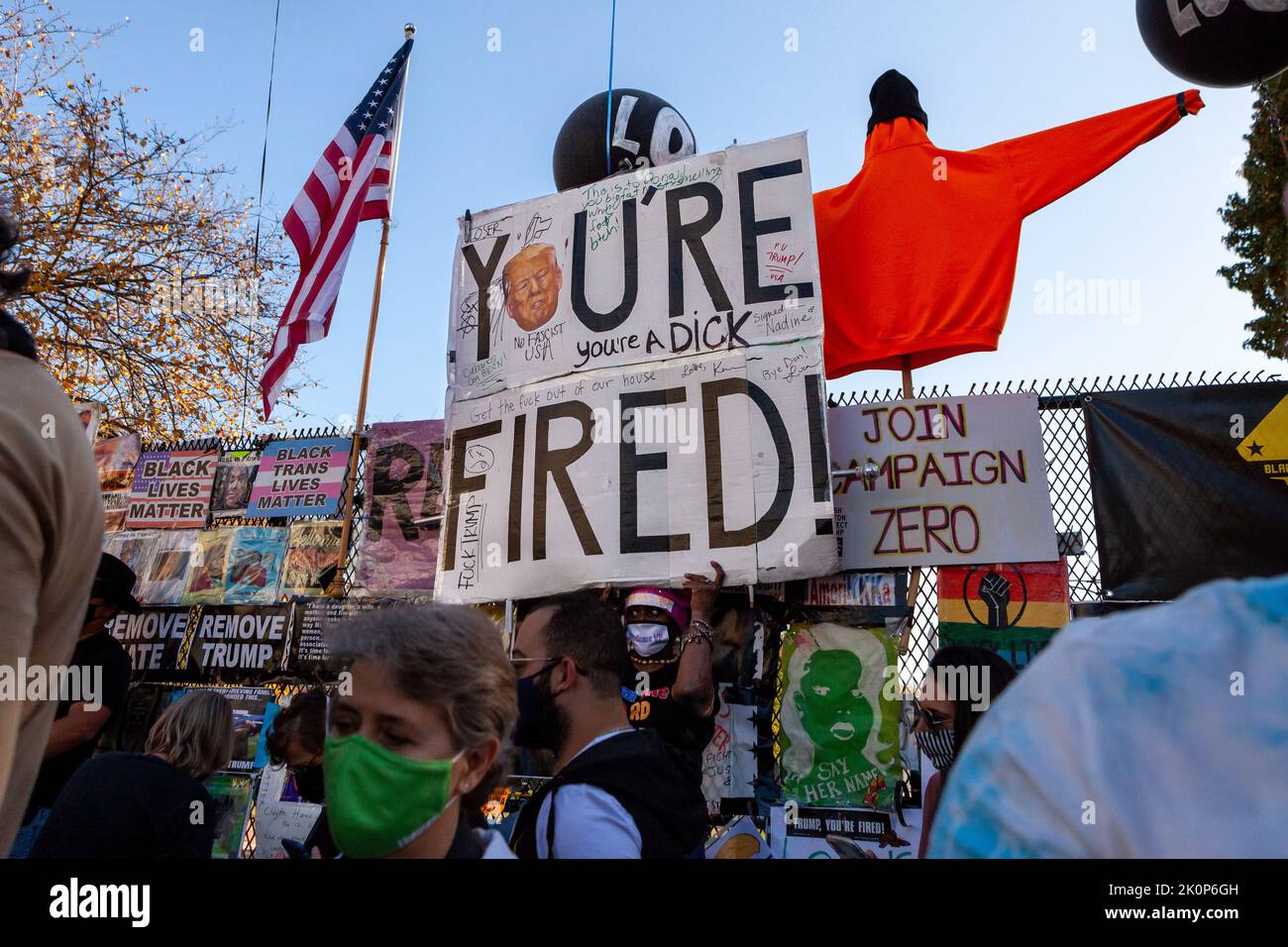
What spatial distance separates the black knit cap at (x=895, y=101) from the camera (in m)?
6.72

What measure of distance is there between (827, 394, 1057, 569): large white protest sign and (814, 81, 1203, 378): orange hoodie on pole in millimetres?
550

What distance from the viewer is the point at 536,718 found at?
3.29 m

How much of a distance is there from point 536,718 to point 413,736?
1067 millimetres

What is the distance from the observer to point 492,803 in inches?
227

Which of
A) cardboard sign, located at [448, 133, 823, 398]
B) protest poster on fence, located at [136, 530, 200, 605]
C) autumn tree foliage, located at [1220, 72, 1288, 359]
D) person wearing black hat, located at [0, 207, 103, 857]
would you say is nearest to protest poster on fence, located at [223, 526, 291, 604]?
protest poster on fence, located at [136, 530, 200, 605]

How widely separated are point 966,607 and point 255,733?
17.0 ft

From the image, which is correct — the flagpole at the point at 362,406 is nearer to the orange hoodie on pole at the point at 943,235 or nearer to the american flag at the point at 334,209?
the american flag at the point at 334,209

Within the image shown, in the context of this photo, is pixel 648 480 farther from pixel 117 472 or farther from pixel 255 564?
pixel 117 472

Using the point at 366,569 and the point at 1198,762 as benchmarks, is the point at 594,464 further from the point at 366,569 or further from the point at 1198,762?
the point at 1198,762

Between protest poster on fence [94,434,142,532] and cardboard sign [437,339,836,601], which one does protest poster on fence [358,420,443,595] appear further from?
protest poster on fence [94,434,142,532]

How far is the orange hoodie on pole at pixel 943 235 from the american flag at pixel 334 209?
419cm

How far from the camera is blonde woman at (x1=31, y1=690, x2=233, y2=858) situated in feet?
9.74

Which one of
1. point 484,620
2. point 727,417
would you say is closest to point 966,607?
point 727,417

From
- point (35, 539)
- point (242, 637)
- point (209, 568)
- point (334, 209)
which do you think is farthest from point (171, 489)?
point (35, 539)
